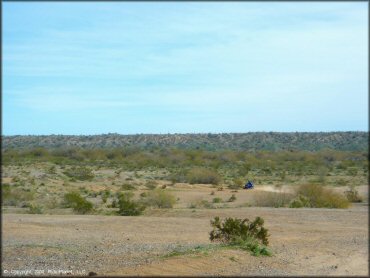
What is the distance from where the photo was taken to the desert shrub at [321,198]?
1583 inches

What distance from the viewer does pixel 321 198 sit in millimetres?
41188

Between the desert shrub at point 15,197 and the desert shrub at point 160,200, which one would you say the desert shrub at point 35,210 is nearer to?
the desert shrub at point 15,197

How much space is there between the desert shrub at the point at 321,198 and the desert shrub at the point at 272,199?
3.93 ft

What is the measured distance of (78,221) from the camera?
3055 cm

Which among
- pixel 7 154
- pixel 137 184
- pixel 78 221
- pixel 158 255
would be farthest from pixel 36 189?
pixel 158 255

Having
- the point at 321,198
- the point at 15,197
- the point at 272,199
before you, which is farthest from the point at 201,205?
the point at 15,197

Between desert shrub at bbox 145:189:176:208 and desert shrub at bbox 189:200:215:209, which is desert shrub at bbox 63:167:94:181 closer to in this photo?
desert shrub at bbox 145:189:176:208

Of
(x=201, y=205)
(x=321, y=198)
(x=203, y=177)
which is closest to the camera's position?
(x=321, y=198)

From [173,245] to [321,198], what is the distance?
69.9 ft

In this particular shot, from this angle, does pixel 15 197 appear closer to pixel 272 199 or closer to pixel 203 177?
pixel 272 199

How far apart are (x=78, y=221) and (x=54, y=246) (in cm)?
977

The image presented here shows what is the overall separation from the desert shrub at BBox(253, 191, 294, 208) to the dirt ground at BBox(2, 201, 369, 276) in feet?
19.4

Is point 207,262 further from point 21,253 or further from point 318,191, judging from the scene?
point 318,191

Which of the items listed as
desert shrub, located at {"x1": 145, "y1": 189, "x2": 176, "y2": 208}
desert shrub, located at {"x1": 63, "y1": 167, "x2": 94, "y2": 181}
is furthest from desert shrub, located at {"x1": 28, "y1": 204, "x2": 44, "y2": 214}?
desert shrub, located at {"x1": 63, "y1": 167, "x2": 94, "y2": 181}
